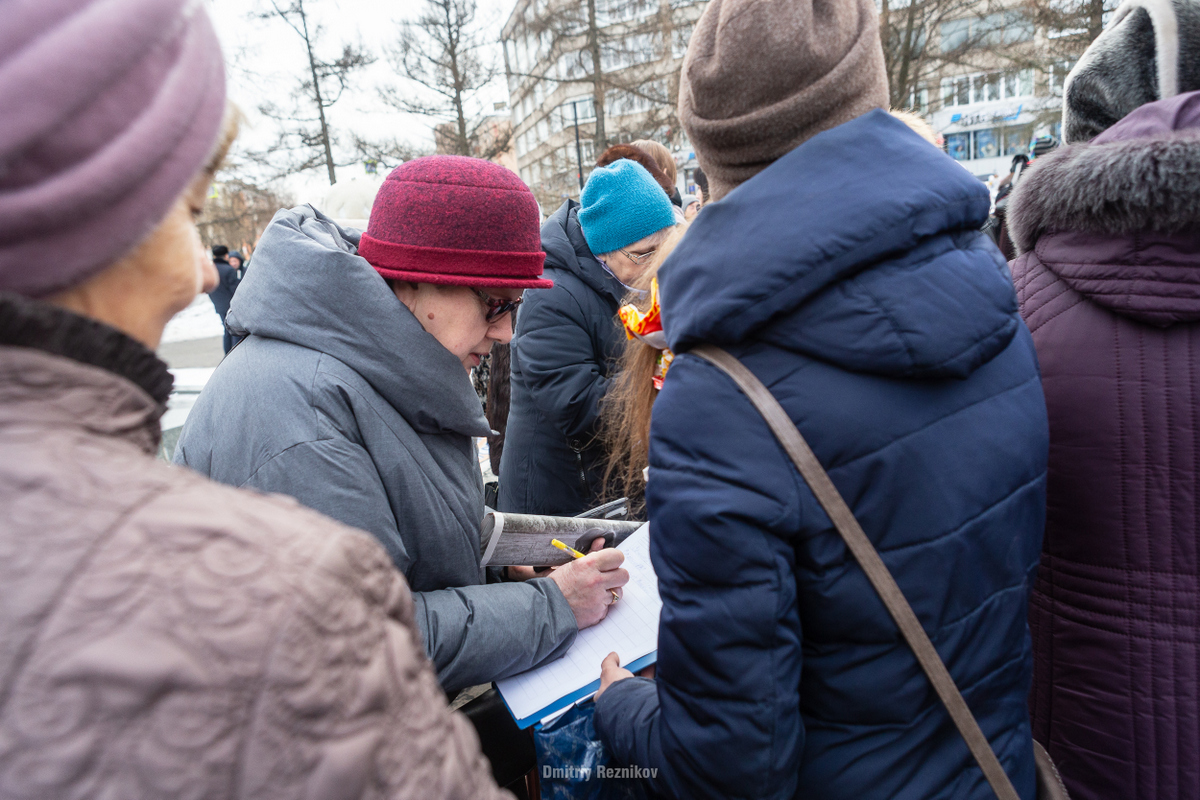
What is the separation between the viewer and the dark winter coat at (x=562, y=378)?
2791 millimetres

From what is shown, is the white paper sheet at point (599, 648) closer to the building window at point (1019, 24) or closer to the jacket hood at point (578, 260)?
the jacket hood at point (578, 260)

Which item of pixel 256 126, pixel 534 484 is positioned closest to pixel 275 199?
pixel 534 484

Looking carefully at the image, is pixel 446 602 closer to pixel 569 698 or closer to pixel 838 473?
pixel 569 698

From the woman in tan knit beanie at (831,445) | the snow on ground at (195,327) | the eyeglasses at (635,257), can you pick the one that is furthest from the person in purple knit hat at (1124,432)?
the snow on ground at (195,327)

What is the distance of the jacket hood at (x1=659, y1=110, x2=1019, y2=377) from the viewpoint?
98 cm

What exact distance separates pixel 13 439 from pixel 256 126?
53 centimetres

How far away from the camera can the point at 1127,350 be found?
4.36ft

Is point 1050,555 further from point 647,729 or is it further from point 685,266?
point 685,266

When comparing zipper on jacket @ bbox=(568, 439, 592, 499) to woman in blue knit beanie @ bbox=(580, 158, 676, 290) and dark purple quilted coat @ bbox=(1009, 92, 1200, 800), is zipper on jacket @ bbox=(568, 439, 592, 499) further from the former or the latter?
dark purple quilted coat @ bbox=(1009, 92, 1200, 800)

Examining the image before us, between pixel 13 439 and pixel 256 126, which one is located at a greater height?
pixel 256 126

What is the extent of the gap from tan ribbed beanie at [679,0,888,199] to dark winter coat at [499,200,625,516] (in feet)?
5.34

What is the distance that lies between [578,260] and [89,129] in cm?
241

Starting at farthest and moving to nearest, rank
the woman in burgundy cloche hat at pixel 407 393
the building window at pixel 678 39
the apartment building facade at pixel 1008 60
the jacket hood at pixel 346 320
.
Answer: the building window at pixel 678 39
the apartment building facade at pixel 1008 60
the jacket hood at pixel 346 320
the woman in burgundy cloche hat at pixel 407 393
